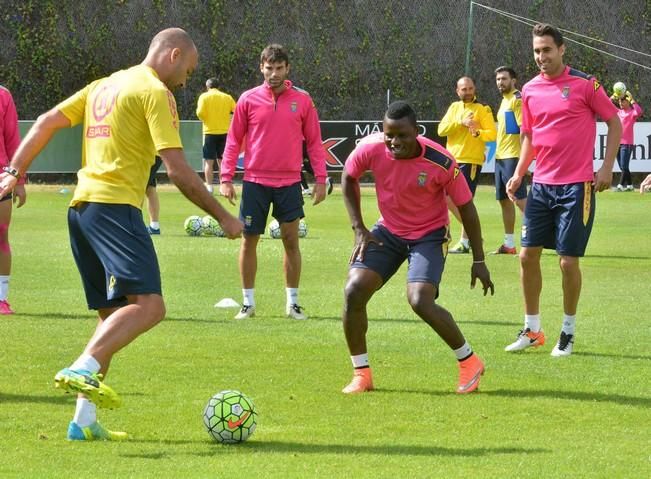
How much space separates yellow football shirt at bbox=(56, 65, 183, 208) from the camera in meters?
6.61

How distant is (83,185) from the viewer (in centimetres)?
686

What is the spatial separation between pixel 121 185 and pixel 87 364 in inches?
39.1

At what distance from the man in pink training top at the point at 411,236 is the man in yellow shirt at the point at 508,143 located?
28.3ft

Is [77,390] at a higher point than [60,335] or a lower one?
higher

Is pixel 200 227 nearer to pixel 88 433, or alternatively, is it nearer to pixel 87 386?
pixel 88 433

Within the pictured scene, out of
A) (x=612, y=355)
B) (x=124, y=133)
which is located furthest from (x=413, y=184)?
(x=612, y=355)

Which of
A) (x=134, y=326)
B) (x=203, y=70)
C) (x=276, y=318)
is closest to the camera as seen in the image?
(x=134, y=326)

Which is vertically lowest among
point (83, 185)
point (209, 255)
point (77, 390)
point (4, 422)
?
point (209, 255)

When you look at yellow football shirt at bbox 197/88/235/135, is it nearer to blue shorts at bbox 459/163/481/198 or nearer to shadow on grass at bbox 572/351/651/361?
blue shorts at bbox 459/163/481/198

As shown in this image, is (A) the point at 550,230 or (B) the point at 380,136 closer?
(B) the point at 380,136

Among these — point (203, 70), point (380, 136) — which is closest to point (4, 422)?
point (380, 136)

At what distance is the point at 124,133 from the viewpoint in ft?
22.1

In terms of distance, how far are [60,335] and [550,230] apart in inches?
159

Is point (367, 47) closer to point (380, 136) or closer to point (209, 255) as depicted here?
point (209, 255)
